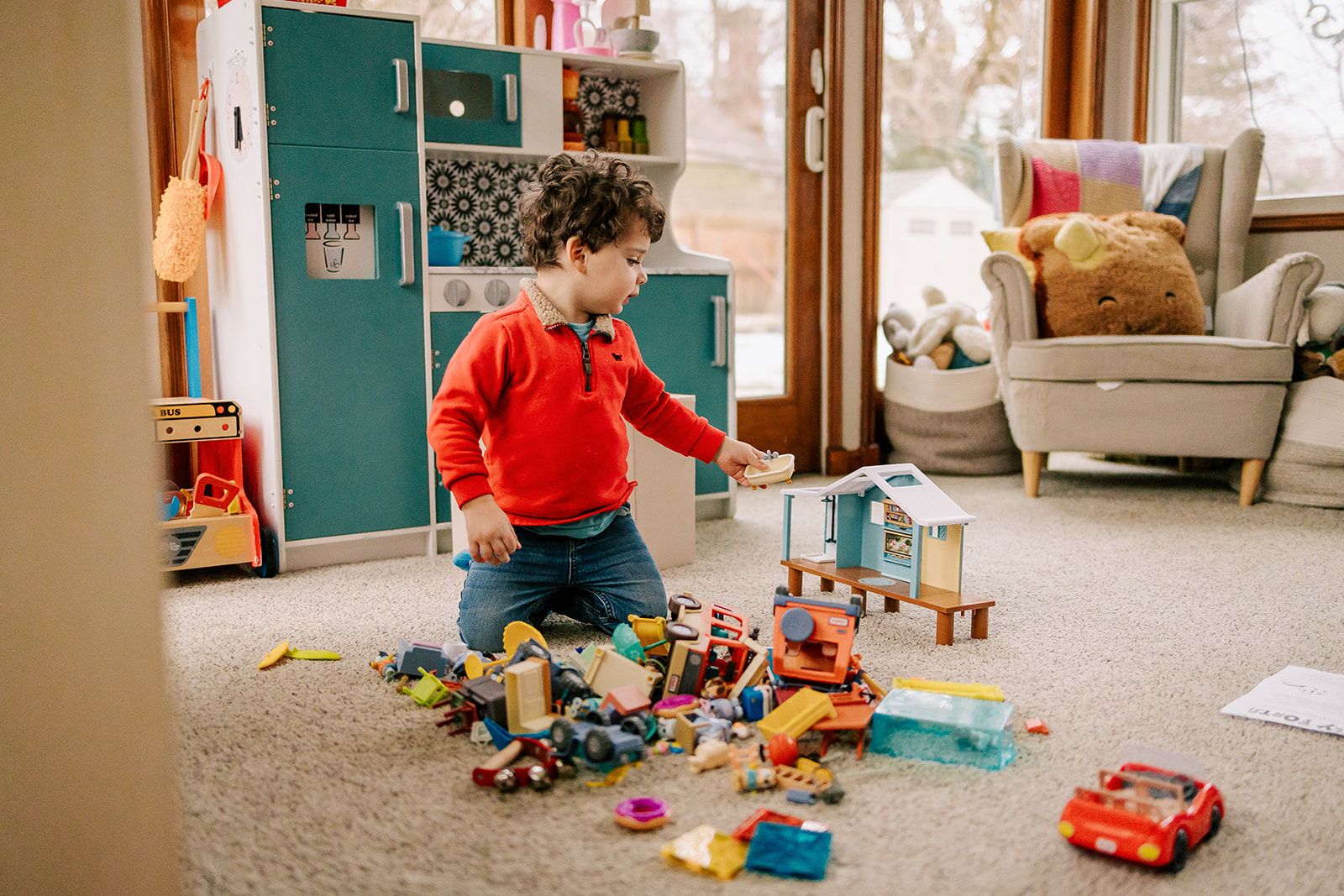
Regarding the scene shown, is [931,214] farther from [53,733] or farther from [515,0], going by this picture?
[53,733]

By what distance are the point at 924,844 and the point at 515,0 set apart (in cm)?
232

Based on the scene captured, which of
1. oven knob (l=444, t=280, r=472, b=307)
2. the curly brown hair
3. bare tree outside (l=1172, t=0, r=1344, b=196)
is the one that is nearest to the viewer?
the curly brown hair

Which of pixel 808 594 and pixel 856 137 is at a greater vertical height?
pixel 856 137

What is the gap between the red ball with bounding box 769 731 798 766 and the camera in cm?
114

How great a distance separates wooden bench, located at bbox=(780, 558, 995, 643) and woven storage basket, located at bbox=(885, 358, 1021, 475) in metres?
1.46

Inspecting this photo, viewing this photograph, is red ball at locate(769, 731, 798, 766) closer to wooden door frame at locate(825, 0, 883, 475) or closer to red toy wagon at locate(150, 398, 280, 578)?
red toy wagon at locate(150, 398, 280, 578)

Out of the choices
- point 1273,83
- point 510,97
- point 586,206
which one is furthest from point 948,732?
point 1273,83

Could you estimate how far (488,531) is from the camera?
1.35 metres

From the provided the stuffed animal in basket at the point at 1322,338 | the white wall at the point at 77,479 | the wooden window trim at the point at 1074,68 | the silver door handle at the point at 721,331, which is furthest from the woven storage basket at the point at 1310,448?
the white wall at the point at 77,479

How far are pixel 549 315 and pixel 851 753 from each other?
77 cm

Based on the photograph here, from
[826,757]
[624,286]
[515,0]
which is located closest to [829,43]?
[515,0]

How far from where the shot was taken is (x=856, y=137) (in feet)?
10.6

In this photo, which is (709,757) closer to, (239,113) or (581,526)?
(581,526)

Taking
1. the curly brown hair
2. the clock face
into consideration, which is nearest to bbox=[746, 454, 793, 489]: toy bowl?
the curly brown hair
